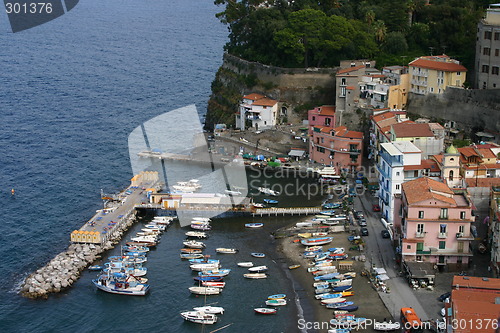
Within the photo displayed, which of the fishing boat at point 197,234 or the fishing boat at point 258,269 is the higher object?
the fishing boat at point 197,234

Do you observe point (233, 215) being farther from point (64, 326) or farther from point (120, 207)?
point (64, 326)

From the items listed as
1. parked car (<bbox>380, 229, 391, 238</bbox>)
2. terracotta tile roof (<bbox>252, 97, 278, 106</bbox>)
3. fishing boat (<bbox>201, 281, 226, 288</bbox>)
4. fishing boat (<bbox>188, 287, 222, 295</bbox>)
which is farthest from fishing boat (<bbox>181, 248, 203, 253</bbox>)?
terracotta tile roof (<bbox>252, 97, 278, 106</bbox>)

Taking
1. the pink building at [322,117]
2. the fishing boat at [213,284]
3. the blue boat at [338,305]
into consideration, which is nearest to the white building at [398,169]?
the blue boat at [338,305]

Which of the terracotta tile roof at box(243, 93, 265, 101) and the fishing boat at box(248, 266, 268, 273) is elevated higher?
the terracotta tile roof at box(243, 93, 265, 101)

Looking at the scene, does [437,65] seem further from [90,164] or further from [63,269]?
[63,269]

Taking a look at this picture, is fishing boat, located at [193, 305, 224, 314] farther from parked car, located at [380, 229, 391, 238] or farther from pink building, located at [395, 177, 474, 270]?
parked car, located at [380, 229, 391, 238]

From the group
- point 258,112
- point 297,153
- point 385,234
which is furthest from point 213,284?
point 258,112

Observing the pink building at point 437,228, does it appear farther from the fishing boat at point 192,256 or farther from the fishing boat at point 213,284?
the fishing boat at point 192,256
